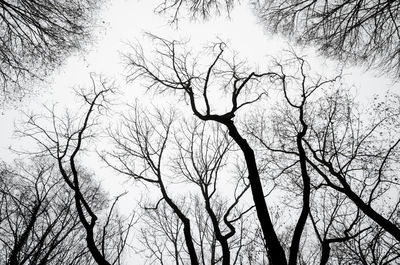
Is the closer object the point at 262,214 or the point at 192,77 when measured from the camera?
the point at 262,214

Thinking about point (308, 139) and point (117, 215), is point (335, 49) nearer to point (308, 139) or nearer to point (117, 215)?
point (308, 139)

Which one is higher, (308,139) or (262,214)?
(308,139)

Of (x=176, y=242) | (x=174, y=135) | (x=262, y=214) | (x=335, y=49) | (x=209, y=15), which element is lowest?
(x=262, y=214)

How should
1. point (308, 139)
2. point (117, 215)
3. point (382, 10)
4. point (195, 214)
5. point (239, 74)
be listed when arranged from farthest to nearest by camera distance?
point (195, 214) → point (117, 215) → point (308, 139) → point (239, 74) → point (382, 10)

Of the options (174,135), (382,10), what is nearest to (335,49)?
(382,10)

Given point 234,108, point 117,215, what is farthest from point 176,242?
point 234,108

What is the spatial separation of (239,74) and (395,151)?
7240 millimetres

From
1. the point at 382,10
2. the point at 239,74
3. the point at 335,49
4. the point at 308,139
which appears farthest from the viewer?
the point at 308,139

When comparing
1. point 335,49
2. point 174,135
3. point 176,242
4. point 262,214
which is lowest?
point 262,214

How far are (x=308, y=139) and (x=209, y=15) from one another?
6915mm

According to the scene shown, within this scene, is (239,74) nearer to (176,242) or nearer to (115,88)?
(115,88)

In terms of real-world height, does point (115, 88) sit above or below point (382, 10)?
above

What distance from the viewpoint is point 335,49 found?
5.34 m

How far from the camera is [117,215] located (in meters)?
13.0
